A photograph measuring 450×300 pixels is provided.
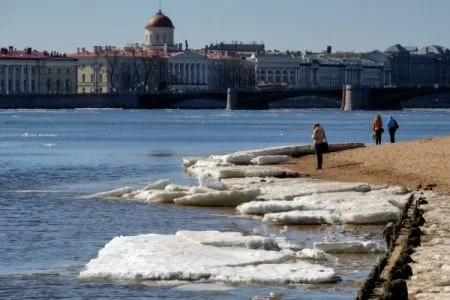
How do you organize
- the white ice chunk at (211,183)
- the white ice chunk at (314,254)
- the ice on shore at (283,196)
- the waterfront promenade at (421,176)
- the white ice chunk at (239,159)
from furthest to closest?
the white ice chunk at (239,159)
the white ice chunk at (211,183)
the ice on shore at (283,196)
the white ice chunk at (314,254)
the waterfront promenade at (421,176)

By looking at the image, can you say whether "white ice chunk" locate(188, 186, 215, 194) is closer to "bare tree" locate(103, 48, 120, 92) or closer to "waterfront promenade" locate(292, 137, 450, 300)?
"waterfront promenade" locate(292, 137, 450, 300)

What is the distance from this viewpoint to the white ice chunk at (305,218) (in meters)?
21.1

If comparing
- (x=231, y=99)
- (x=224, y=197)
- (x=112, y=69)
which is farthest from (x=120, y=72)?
(x=224, y=197)

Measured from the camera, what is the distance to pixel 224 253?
16.5 m

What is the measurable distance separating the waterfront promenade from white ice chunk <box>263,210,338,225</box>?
4.16 ft

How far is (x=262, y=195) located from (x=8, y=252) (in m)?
7.18

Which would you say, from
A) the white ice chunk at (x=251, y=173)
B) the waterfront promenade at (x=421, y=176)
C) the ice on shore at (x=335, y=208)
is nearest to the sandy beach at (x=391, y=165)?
the waterfront promenade at (x=421, y=176)

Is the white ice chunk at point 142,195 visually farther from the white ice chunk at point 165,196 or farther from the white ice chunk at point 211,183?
the white ice chunk at point 211,183

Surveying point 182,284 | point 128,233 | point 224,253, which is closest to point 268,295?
point 182,284

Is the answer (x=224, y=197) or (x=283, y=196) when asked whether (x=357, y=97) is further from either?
(x=283, y=196)

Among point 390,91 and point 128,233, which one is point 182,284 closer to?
point 128,233

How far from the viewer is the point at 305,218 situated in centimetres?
2109

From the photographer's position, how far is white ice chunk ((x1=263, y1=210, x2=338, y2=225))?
21.1m

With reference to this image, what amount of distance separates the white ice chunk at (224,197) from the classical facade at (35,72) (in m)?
155
